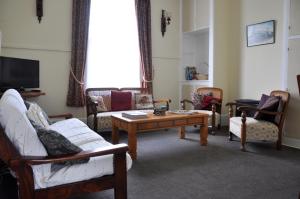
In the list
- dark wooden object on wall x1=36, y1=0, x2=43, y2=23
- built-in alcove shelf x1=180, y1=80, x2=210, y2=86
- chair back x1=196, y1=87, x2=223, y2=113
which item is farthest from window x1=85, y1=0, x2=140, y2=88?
chair back x1=196, y1=87, x2=223, y2=113

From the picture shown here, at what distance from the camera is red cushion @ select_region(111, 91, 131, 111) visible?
15.8ft

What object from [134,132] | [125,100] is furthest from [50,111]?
[134,132]

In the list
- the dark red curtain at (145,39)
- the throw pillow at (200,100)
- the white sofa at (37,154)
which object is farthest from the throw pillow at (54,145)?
the dark red curtain at (145,39)

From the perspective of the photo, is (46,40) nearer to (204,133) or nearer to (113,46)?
(113,46)

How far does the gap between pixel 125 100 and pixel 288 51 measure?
112 inches

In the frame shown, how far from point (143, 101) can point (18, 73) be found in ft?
7.25

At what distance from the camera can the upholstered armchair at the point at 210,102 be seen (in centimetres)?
459

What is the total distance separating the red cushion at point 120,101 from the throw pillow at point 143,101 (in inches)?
7.0

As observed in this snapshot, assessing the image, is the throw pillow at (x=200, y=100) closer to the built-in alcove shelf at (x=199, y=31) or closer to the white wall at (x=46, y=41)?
the built-in alcove shelf at (x=199, y=31)

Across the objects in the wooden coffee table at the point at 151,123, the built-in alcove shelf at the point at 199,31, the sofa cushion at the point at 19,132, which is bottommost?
the wooden coffee table at the point at 151,123

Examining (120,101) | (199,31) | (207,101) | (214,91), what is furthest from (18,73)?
(199,31)

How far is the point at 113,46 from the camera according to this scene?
17.1 feet

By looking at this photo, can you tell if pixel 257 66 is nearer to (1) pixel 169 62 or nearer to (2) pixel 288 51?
(2) pixel 288 51

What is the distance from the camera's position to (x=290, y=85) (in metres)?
3.95
